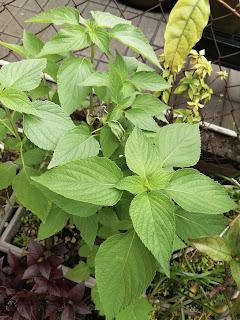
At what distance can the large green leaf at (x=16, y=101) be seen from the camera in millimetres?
881

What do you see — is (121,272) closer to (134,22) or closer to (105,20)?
(105,20)

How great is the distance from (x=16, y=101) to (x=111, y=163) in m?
0.27

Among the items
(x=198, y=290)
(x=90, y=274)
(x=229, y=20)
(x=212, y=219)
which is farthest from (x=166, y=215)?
(x=229, y=20)

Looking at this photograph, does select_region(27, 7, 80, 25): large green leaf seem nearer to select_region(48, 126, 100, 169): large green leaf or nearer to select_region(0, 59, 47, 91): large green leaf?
select_region(0, 59, 47, 91): large green leaf

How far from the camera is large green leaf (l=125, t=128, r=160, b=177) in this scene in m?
0.85

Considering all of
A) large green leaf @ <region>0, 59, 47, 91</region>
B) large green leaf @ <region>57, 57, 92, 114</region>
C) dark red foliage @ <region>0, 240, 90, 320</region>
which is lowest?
dark red foliage @ <region>0, 240, 90, 320</region>

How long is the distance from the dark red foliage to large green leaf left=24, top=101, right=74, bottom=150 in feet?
1.76

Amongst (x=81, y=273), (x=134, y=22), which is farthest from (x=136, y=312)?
(x=134, y=22)

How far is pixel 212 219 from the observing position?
0.97 meters

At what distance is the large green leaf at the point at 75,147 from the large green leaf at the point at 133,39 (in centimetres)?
24

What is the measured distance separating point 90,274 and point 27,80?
757mm

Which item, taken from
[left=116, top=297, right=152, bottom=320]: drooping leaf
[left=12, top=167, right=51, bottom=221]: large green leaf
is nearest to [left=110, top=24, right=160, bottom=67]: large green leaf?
[left=12, top=167, right=51, bottom=221]: large green leaf

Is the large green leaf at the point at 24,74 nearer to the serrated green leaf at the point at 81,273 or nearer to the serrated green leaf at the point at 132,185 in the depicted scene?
the serrated green leaf at the point at 132,185

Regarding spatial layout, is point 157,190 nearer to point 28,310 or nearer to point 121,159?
point 121,159
